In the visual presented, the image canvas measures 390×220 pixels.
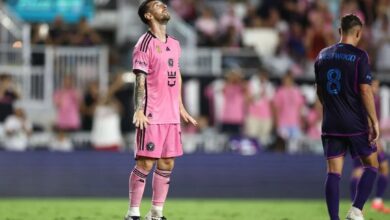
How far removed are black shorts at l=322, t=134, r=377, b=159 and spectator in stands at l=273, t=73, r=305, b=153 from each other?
386 inches

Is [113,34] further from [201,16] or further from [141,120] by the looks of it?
[141,120]

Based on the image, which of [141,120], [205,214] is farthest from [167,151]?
[205,214]

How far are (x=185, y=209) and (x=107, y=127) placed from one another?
15.6 feet

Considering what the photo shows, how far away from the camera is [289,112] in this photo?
22.4m

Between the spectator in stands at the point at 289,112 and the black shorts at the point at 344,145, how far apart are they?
9.80 m

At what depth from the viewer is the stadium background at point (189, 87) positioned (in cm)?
2016

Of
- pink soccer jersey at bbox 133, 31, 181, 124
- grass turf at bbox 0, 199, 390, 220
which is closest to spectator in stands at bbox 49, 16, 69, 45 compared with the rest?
grass turf at bbox 0, 199, 390, 220

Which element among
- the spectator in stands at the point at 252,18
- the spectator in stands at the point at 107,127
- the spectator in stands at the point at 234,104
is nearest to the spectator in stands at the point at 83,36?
the spectator in stands at the point at 107,127

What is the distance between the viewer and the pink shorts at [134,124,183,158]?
39.9 ft

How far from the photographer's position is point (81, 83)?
23.7 meters

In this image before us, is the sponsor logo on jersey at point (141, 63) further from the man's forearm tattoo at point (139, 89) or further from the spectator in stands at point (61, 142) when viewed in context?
the spectator in stands at point (61, 142)

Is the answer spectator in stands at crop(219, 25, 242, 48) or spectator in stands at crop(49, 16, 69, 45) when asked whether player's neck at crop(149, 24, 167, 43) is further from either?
spectator in stands at crop(219, 25, 242, 48)

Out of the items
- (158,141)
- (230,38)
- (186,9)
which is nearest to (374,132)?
(158,141)

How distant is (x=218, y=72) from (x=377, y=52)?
388 centimetres
